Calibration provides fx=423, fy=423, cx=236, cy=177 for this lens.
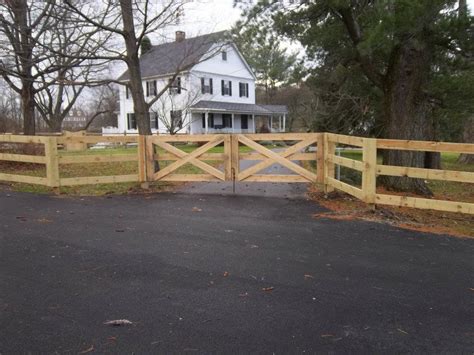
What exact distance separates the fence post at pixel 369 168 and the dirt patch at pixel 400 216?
0.88 feet

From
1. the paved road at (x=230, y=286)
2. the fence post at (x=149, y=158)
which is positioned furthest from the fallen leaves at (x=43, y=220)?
the fence post at (x=149, y=158)

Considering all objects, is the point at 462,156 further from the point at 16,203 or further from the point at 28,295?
the point at 28,295

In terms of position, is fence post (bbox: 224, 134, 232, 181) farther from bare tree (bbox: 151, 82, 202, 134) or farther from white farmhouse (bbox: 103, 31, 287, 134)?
white farmhouse (bbox: 103, 31, 287, 134)

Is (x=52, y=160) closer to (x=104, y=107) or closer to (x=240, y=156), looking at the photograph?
(x=240, y=156)

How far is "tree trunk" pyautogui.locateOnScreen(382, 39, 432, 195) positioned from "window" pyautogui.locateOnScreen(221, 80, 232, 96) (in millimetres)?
26266

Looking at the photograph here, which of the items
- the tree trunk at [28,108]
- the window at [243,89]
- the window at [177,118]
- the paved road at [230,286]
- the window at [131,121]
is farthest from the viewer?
the window at [243,89]

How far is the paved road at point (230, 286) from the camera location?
3064 mm

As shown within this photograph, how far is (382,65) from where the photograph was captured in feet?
37.2

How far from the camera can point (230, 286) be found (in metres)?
4.04

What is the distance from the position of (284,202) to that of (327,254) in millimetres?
3389

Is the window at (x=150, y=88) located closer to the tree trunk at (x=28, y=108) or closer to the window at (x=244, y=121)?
the window at (x=244, y=121)

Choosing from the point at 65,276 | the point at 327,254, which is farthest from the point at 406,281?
the point at 65,276

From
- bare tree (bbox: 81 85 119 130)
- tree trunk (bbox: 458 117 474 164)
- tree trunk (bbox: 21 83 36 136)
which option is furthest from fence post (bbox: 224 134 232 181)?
bare tree (bbox: 81 85 119 130)

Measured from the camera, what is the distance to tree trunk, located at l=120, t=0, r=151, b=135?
10955 mm
